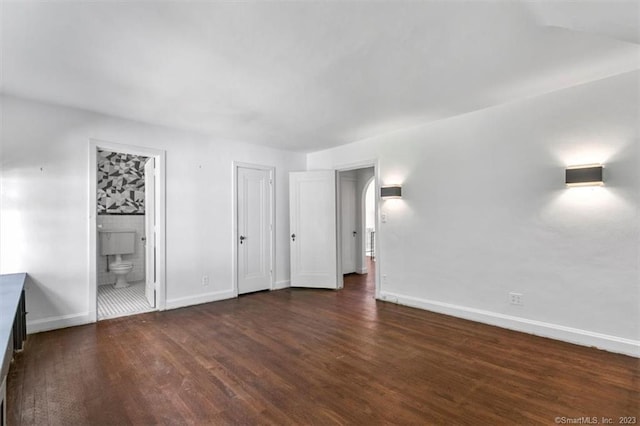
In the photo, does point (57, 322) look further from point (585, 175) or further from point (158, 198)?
point (585, 175)

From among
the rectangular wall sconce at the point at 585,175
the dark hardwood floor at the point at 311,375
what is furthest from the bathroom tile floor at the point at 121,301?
the rectangular wall sconce at the point at 585,175

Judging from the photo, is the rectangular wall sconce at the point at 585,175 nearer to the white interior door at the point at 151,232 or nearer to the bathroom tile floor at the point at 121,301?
the white interior door at the point at 151,232

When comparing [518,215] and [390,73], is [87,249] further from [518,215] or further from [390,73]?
[518,215]

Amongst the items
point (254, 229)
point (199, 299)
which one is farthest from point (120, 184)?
point (199, 299)

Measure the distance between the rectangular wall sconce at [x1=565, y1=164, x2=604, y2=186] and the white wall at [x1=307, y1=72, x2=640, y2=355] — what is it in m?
0.14

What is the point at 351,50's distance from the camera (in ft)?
7.95

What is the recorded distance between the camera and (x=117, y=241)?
237 inches

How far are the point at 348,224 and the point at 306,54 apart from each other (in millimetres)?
4865

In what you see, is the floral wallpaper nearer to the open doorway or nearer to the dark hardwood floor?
the dark hardwood floor

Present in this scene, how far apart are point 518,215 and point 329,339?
2.49 metres

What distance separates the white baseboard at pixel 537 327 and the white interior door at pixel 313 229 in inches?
63.8

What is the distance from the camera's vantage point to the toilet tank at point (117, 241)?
5.93 m

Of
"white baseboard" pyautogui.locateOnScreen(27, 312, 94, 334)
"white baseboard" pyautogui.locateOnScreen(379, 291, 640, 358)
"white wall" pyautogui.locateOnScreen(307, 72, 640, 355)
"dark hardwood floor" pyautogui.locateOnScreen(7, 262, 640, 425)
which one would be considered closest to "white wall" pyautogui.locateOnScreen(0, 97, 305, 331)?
"white baseboard" pyautogui.locateOnScreen(27, 312, 94, 334)

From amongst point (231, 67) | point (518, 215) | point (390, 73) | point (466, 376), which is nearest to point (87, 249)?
point (231, 67)
